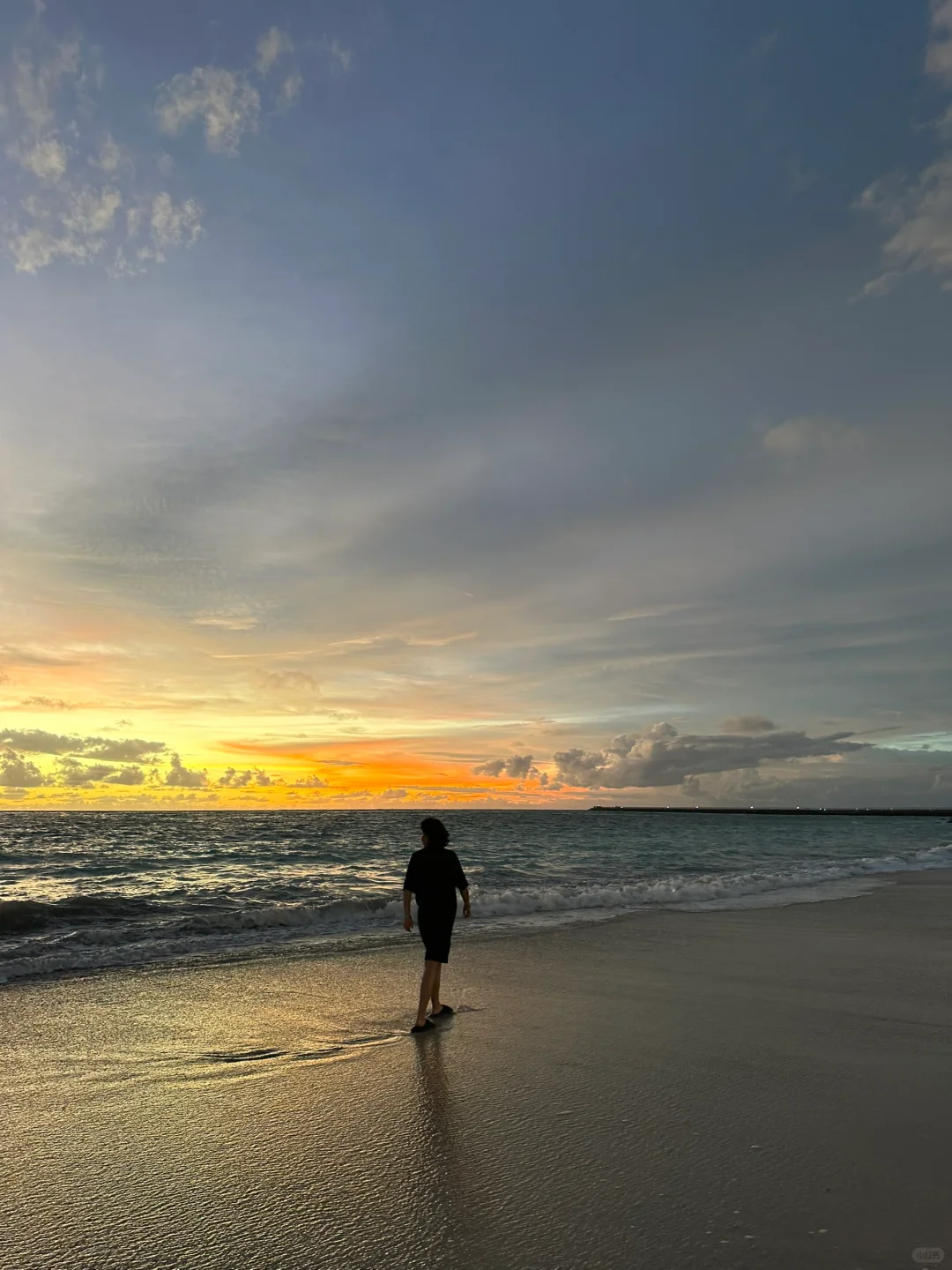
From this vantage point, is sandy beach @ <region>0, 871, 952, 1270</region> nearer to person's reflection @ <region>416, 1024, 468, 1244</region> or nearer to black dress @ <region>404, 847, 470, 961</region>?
person's reflection @ <region>416, 1024, 468, 1244</region>

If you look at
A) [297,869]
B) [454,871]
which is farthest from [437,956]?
[297,869]

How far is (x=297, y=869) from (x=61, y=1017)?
2100 centimetres

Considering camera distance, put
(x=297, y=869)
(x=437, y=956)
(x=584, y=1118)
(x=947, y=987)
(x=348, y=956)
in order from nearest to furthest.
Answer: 1. (x=584, y=1118)
2. (x=437, y=956)
3. (x=947, y=987)
4. (x=348, y=956)
5. (x=297, y=869)

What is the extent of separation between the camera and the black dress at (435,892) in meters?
7.77

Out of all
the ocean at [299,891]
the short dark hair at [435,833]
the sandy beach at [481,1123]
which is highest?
the short dark hair at [435,833]

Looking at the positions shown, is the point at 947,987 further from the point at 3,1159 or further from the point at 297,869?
the point at 297,869

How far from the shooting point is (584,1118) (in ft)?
16.7

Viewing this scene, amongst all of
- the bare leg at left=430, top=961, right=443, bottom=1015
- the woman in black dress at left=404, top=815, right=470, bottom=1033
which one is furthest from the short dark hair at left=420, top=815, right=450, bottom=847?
the bare leg at left=430, top=961, right=443, bottom=1015

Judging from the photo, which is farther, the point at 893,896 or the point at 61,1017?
the point at 893,896

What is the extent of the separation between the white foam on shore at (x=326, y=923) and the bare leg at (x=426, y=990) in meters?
4.46

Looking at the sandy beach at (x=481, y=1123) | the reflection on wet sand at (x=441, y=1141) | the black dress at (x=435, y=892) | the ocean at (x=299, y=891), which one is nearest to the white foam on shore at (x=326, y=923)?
the ocean at (x=299, y=891)

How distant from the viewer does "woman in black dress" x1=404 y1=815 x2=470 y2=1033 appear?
7703 mm

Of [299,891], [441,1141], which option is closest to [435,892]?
[441,1141]

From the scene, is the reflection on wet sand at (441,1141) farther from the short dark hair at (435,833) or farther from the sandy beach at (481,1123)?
the short dark hair at (435,833)
